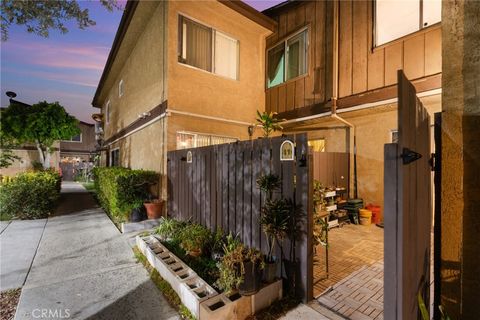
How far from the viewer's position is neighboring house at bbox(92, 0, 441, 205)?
6.61 m

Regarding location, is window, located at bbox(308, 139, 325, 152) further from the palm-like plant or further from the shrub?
the shrub

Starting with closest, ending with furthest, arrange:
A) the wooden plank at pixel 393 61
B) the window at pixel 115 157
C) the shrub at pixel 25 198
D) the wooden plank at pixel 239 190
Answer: the wooden plank at pixel 239 190, the wooden plank at pixel 393 61, the shrub at pixel 25 198, the window at pixel 115 157

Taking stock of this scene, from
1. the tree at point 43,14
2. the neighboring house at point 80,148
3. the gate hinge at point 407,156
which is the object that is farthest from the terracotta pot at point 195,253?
the neighboring house at point 80,148

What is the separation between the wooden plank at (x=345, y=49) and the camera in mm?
7508

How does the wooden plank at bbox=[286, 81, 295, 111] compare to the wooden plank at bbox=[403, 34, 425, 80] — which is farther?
the wooden plank at bbox=[286, 81, 295, 111]

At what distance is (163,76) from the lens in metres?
7.24

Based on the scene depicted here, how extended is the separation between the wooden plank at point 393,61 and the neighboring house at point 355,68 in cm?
2

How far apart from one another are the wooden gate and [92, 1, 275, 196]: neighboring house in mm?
6193

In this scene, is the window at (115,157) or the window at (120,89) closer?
the window at (120,89)

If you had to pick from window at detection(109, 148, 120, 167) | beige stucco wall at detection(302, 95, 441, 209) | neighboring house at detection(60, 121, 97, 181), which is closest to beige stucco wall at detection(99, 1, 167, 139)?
window at detection(109, 148, 120, 167)

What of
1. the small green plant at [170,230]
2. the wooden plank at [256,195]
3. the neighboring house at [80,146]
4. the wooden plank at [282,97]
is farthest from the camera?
the neighboring house at [80,146]

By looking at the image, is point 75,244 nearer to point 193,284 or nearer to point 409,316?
point 193,284

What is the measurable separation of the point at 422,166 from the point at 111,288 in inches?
170

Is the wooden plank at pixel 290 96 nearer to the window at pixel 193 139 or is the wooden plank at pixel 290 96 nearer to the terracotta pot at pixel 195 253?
the window at pixel 193 139
